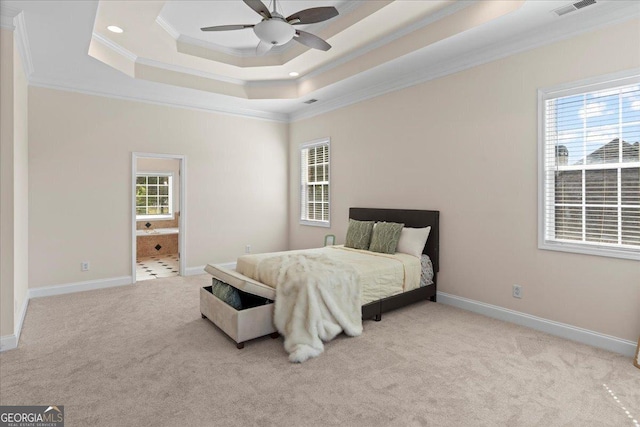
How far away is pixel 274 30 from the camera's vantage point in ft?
9.48

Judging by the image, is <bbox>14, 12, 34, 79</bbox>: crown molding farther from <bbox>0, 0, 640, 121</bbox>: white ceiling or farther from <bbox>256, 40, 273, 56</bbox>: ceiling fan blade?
<bbox>256, 40, 273, 56</bbox>: ceiling fan blade

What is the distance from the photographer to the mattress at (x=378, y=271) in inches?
141

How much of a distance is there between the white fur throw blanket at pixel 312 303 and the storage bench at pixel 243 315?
11 centimetres

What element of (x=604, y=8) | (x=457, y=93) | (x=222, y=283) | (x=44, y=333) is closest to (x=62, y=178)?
(x=44, y=333)

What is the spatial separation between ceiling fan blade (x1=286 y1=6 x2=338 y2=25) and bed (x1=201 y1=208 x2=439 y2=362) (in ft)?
7.31

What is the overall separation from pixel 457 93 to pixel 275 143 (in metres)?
3.77

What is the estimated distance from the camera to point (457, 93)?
13.6 ft

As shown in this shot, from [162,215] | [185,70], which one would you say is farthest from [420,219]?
[162,215]

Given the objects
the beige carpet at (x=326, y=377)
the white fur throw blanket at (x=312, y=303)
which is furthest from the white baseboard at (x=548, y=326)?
the white fur throw blanket at (x=312, y=303)

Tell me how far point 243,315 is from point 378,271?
59.0 inches

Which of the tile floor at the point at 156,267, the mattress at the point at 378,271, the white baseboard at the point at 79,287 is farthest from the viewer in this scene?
the tile floor at the point at 156,267

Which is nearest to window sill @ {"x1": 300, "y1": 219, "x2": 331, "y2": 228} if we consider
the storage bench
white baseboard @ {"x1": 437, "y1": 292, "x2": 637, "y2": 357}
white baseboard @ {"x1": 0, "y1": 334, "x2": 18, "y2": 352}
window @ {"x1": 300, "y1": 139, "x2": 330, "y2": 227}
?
window @ {"x1": 300, "y1": 139, "x2": 330, "y2": 227}

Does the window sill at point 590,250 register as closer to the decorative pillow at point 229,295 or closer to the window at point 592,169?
the window at point 592,169

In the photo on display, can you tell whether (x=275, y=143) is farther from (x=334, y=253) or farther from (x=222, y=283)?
(x=222, y=283)
